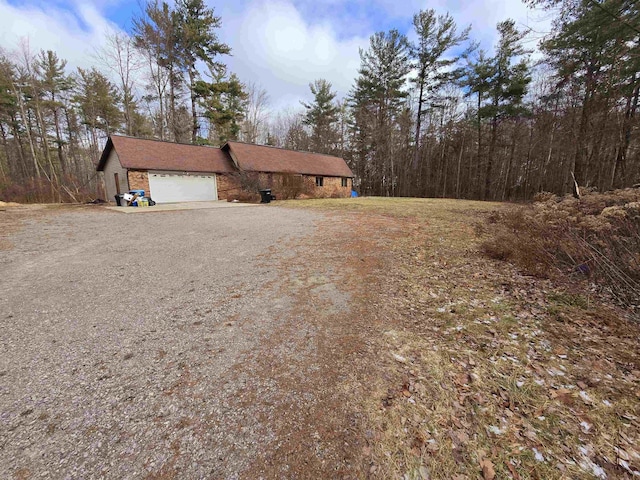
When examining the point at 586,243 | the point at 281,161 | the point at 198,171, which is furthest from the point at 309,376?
the point at 281,161

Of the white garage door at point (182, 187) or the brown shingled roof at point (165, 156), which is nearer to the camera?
the brown shingled roof at point (165, 156)

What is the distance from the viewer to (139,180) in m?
14.7

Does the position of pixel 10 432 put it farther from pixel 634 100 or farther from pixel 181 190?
pixel 634 100

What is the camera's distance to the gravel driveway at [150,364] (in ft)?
4.66

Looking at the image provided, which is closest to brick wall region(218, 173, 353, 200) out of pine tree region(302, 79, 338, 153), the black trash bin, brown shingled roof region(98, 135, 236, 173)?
brown shingled roof region(98, 135, 236, 173)

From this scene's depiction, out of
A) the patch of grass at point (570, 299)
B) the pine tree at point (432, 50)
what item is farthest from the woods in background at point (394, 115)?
the patch of grass at point (570, 299)

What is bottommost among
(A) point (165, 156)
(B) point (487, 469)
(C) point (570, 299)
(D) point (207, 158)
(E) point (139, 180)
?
(B) point (487, 469)

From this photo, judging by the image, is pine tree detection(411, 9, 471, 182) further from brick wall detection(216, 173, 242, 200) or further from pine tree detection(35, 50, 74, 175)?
pine tree detection(35, 50, 74, 175)

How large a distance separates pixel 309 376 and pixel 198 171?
17.6m

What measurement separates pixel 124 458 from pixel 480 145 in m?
26.5

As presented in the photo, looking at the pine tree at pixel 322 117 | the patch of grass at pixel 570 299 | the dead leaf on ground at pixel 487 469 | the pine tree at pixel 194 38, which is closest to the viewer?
the dead leaf on ground at pixel 487 469

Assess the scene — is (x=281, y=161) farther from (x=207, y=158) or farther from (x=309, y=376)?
(x=309, y=376)

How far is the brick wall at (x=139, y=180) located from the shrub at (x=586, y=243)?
16.9 meters

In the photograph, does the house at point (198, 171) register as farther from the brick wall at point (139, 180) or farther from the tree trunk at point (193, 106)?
the tree trunk at point (193, 106)
